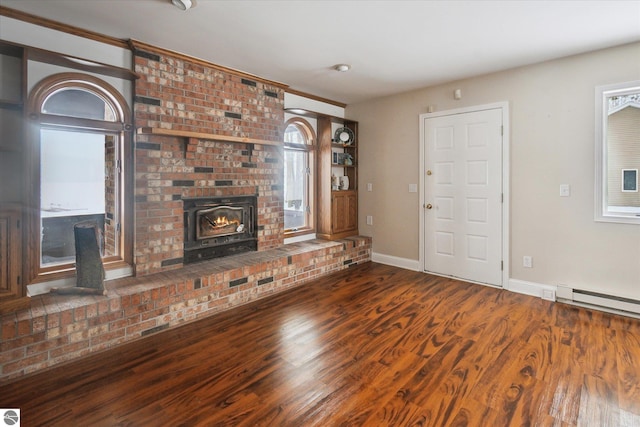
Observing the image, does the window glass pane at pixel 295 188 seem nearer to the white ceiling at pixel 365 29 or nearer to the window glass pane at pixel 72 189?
the white ceiling at pixel 365 29

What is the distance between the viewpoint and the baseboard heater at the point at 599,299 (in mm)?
2994

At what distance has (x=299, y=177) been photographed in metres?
4.83

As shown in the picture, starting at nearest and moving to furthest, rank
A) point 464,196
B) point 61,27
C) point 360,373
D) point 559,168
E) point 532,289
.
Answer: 1. point 360,373
2. point 61,27
3. point 559,168
4. point 532,289
5. point 464,196

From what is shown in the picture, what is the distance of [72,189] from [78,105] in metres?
0.71

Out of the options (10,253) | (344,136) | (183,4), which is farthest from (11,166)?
(344,136)

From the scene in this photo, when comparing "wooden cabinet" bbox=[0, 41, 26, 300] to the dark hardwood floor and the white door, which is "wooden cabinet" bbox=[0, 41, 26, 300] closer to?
the dark hardwood floor

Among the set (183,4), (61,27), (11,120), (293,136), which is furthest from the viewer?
(293,136)

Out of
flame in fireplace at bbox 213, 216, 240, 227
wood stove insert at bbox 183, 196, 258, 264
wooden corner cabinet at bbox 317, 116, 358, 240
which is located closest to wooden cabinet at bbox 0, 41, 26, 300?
wood stove insert at bbox 183, 196, 258, 264

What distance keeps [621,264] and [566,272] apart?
44 centimetres

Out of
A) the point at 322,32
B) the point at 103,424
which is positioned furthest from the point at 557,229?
the point at 103,424

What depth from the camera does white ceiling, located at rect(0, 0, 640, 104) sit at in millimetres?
2342

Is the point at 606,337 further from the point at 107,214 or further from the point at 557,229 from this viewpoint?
the point at 107,214

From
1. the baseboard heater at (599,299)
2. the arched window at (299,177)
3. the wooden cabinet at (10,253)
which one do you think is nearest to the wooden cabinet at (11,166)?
the wooden cabinet at (10,253)

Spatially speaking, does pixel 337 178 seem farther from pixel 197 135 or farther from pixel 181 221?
pixel 181 221
